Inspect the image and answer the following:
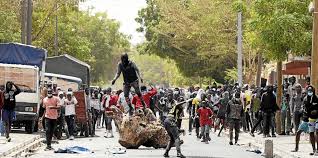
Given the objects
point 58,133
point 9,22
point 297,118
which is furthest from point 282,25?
point 9,22

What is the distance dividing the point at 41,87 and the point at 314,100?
48.7ft

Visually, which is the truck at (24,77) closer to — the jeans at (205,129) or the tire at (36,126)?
the tire at (36,126)

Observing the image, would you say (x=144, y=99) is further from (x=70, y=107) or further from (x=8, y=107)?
(x=70, y=107)

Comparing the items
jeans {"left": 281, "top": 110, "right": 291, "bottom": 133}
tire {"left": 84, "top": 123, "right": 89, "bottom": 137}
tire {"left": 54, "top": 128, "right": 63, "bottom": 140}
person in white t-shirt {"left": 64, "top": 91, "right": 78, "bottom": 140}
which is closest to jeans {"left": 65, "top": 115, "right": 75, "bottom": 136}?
person in white t-shirt {"left": 64, "top": 91, "right": 78, "bottom": 140}

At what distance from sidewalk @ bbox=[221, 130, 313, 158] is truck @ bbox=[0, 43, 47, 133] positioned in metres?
7.91

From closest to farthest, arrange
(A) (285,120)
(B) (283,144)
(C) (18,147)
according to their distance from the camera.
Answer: (C) (18,147) → (B) (283,144) → (A) (285,120)

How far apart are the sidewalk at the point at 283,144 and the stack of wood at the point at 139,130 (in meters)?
3.28

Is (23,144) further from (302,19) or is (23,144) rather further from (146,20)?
(146,20)

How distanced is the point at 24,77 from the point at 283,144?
37.0 feet

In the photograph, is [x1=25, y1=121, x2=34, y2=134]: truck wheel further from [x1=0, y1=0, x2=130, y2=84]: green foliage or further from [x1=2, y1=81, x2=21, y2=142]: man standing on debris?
[x1=0, y1=0, x2=130, y2=84]: green foliage

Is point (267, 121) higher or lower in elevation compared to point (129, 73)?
lower

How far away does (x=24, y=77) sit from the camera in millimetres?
33969

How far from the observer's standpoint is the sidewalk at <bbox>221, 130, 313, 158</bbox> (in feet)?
77.5

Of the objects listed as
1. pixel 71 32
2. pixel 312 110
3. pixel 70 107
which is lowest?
pixel 70 107
